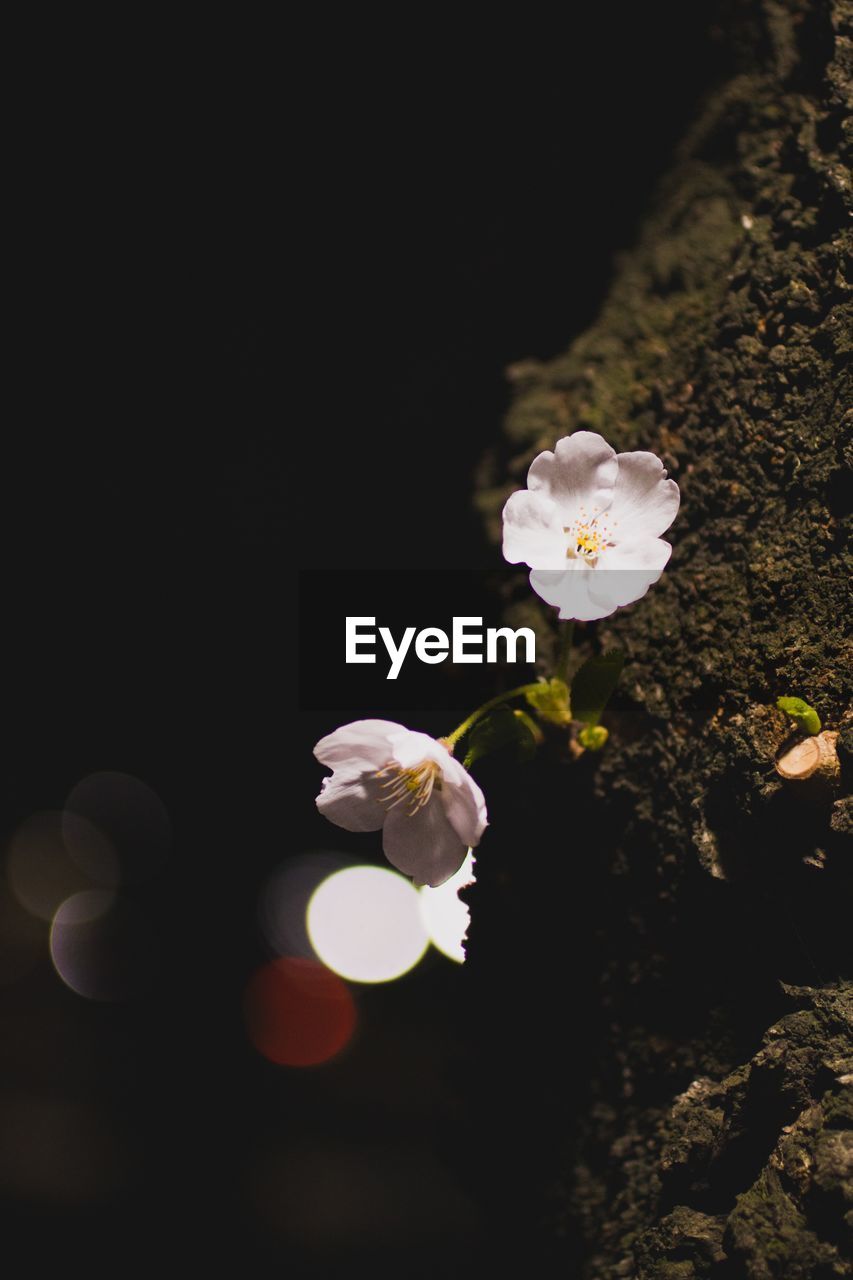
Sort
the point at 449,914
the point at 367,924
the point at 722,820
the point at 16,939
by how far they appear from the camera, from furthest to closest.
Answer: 1. the point at 16,939
2. the point at 367,924
3. the point at 449,914
4. the point at 722,820

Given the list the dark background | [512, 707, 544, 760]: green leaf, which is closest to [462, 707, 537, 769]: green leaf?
[512, 707, 544, 760]: green leaf

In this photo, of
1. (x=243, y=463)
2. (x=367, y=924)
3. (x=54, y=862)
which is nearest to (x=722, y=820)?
(x=367, y=924)

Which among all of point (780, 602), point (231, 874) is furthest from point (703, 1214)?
point (231, 874)

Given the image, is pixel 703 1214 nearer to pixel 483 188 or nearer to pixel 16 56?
pixel 483 188

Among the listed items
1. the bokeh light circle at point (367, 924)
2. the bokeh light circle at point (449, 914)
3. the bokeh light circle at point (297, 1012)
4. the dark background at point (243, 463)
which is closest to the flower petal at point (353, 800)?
the bokeh light circle at point (449, 914)

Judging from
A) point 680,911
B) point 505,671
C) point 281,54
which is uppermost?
point 281,54
